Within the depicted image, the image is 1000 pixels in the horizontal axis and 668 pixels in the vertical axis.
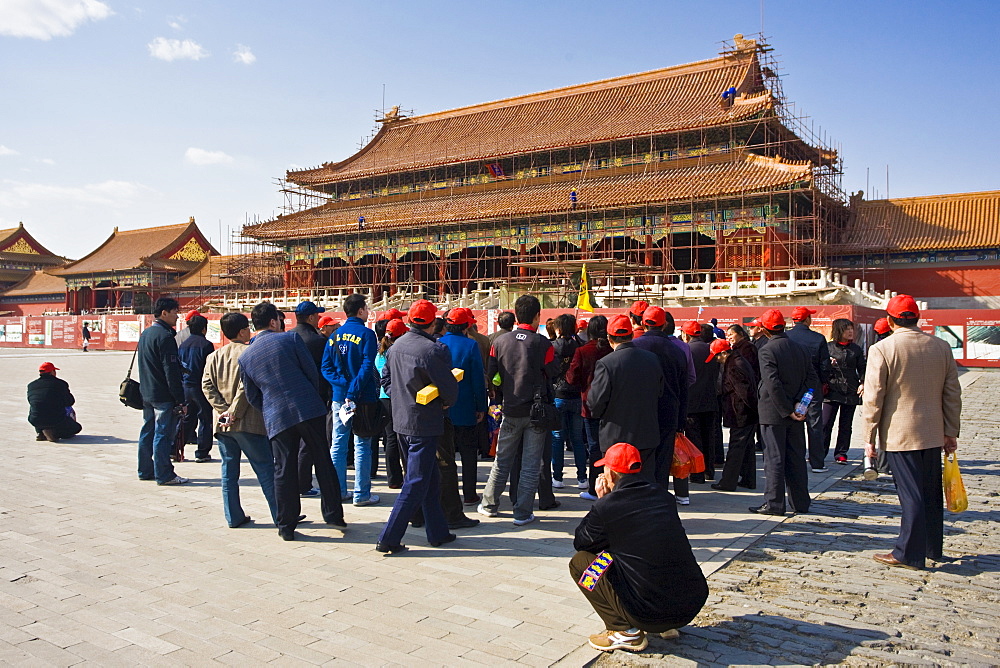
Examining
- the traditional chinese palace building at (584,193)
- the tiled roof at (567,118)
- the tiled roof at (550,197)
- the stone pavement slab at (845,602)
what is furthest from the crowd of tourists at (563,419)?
the tiled roof at (567,118)

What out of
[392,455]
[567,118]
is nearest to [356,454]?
[392,455]

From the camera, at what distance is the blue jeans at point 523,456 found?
573 cm

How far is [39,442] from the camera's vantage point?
9.38 meters

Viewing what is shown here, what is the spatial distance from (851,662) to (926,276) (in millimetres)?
25812

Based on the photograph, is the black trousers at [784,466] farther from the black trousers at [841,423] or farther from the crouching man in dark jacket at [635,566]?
the crouching man in dark jacket at [635,566]

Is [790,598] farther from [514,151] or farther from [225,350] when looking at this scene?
[514,151]

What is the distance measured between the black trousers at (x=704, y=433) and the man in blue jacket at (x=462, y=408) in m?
2.51

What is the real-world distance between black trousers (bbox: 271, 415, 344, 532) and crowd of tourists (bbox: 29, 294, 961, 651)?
0.01m

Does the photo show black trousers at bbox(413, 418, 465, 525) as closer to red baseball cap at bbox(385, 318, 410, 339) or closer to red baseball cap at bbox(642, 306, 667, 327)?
red baseball cap at bbox(385, 318, 410, 339)

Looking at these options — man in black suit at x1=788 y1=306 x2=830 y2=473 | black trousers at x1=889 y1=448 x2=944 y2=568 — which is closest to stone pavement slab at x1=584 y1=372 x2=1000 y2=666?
black trousers at x1=889 y1=448 x2=944 y2=568

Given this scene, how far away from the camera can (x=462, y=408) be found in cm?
595

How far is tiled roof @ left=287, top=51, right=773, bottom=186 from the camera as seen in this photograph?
27.3 metres

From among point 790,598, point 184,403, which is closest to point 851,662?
point 790,598

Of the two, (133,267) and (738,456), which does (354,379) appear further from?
(133,267)
